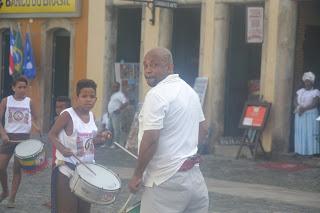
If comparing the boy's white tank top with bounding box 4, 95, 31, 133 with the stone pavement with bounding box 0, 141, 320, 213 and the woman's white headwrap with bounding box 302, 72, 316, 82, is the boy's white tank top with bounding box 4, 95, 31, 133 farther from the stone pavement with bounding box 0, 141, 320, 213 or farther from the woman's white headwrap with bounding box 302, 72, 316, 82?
the woman's white headwrap with bounding box 302, 72, 316, 82

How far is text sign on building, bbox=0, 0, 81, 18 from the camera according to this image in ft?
62.4

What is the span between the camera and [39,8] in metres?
19.9

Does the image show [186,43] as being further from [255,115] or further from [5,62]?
[5,62]

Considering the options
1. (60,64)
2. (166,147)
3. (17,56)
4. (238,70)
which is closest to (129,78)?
(60,64)

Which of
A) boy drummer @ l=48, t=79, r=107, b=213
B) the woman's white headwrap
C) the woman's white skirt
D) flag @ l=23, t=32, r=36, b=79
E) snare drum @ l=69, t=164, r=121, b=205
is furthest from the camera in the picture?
flag @ l=23, t=32, r=36, b=79

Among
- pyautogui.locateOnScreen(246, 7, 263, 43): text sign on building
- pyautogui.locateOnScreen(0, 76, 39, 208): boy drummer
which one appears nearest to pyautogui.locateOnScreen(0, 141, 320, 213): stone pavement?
pyautogui.locateOnScreen(0, 76, 39, 208): boy drummer

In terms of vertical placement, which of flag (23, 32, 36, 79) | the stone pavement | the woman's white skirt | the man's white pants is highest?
flag (23, 32, 36, 79)

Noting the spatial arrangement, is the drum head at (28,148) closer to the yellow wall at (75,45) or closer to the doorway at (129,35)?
the doorway at (129,35)

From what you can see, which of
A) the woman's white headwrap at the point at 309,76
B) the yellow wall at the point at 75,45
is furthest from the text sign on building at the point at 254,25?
the yellow wall at the point at 75,45

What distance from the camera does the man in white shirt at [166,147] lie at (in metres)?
5.25

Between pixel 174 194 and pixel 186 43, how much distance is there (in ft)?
42.7

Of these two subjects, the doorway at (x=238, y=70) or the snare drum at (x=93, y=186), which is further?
the doorway at (x=238, y=70)

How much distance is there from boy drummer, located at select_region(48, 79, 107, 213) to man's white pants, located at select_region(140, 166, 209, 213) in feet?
4.35

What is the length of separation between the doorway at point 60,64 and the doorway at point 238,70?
4972mm
